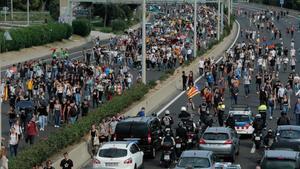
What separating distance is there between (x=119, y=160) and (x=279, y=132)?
21.3 feet

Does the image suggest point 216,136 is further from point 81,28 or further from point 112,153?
point 81,28

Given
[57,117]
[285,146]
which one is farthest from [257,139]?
[57,117]

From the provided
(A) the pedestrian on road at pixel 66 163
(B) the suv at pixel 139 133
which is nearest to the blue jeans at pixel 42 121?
(B) the suv at pixel 139 133

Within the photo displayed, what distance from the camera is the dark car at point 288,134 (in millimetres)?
30234

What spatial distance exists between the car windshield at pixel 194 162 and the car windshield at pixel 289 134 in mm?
5545

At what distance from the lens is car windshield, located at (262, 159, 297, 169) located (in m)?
24.6

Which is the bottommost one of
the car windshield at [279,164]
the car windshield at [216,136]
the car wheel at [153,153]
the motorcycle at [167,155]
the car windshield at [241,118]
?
the car wheel at [153,153]

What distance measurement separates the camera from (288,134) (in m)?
30.7

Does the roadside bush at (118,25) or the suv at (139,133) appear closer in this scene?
the suv at (139,133)

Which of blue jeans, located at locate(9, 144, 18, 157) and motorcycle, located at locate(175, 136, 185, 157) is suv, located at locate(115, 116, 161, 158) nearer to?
motorcycle, located at locate(175, 136, 185, 157)

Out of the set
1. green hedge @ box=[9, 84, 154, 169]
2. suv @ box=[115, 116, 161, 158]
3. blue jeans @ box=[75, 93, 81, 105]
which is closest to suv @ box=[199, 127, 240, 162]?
suv @ box=[115, 116, 161, 158]

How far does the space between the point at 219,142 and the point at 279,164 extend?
5.47 metres

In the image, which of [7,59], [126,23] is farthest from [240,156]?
[126,23]

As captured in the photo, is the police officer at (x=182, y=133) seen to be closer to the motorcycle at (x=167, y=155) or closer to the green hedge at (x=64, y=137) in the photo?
the motorcycle at (x=167, y=155)
